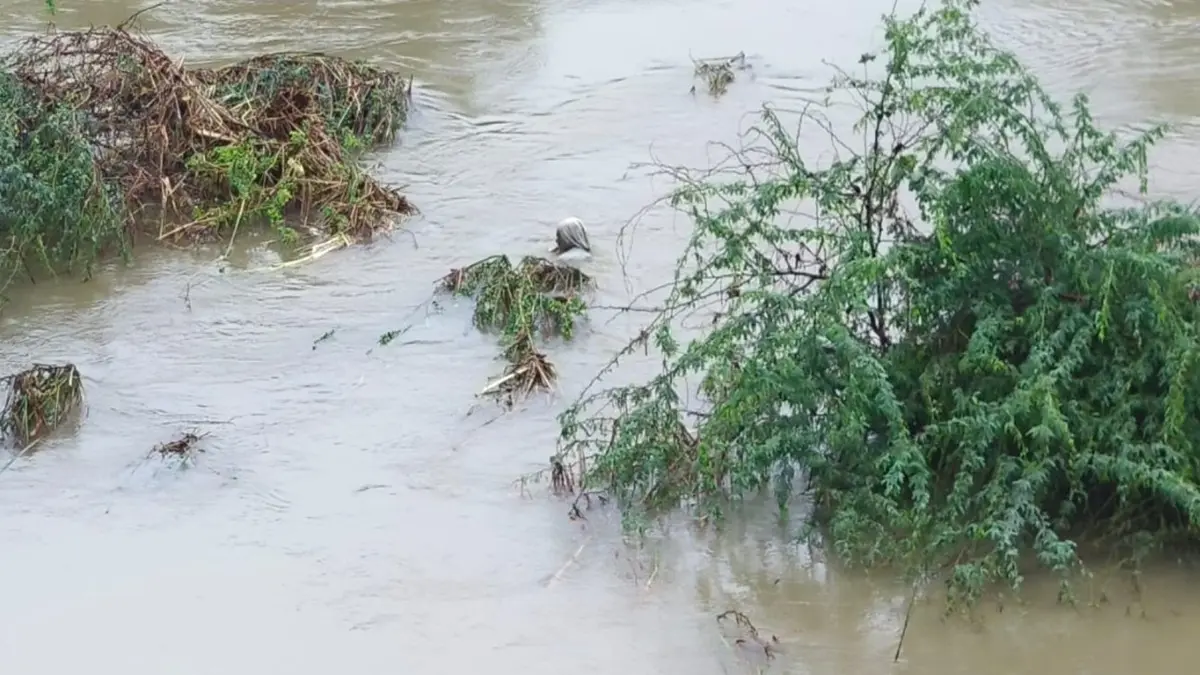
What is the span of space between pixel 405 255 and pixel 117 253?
1.58 metres

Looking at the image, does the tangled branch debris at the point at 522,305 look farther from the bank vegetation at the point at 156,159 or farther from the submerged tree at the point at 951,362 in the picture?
the bank vegetation at the point at 156,159

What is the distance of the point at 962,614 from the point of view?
5121 mm

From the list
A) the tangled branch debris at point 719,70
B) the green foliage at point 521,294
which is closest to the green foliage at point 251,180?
the green foliage at point 521,294

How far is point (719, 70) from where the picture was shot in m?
10.3

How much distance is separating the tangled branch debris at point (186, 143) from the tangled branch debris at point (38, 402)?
1.53 metres

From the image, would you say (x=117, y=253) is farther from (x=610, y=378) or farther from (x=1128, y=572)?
(x=1128, y=572)

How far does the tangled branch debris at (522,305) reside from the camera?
6.84 meters

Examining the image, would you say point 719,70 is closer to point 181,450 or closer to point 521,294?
point 521,294

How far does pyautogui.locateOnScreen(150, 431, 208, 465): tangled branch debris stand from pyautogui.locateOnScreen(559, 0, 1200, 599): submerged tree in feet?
5.18

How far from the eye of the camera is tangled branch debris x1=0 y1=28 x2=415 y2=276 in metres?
8.51

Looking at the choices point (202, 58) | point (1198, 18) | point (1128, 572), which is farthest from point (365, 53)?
point (1128, 572)

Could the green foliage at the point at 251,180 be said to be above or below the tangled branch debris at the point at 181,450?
above

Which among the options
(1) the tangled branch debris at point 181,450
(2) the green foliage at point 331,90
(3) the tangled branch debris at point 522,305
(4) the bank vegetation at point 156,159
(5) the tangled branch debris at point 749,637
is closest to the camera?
(5) the tangled branch debris at point 749,637

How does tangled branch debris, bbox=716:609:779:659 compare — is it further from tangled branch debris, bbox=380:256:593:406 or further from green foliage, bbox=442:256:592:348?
green foliage, bbox=442:256:592:348
